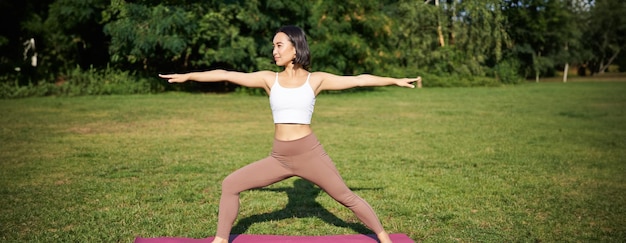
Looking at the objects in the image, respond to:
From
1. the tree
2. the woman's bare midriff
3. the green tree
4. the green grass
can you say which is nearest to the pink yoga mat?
the green grass

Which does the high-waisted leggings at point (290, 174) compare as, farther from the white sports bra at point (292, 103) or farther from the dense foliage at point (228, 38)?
the dense foliage at point (228, 38)

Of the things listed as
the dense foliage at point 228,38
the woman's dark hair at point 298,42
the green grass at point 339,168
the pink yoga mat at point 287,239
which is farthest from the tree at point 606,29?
the woman's dark hair at point 298,42

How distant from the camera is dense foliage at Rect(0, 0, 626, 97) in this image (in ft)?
81.9

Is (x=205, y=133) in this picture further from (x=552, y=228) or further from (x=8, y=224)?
(x=552, y=228)

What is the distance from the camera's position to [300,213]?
6.11 m

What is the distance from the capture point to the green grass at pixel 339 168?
559 cm

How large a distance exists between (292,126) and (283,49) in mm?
615

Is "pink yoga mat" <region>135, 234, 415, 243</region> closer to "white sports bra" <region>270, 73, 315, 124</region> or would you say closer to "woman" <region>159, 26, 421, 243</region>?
"woman" <region>159, 26, 421, 243</region>

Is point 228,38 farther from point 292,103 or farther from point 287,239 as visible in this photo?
point 292,103

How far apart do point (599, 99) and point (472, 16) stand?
1468cm

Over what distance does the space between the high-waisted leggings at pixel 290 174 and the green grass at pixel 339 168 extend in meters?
1.19

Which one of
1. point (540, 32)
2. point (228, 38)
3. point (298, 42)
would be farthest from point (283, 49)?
point (540, 32)

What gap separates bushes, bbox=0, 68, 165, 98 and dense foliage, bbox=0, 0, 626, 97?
98 millimetres

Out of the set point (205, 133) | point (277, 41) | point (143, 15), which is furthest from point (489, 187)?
point (143, 15)
